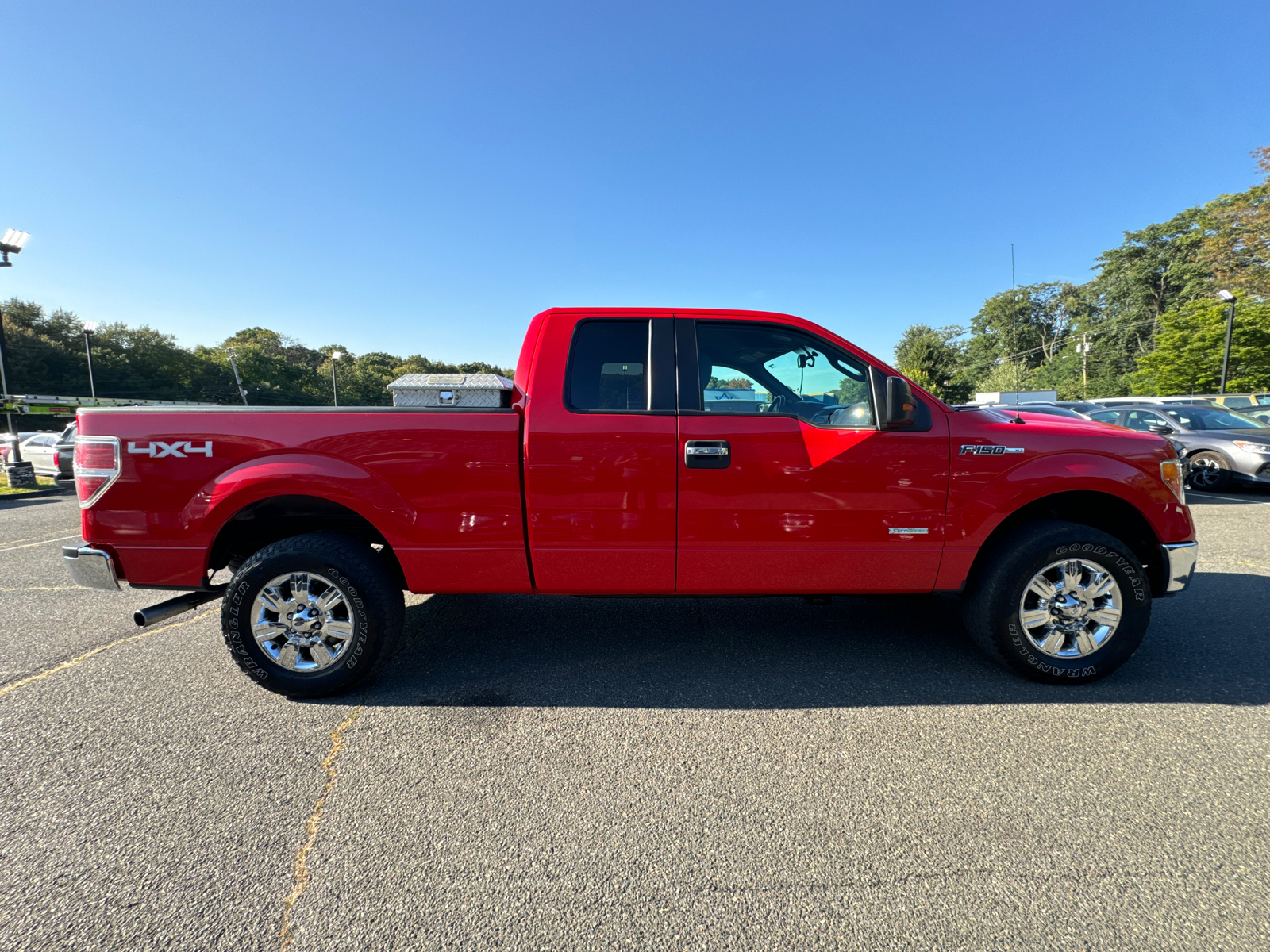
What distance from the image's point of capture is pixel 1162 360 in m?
32.8

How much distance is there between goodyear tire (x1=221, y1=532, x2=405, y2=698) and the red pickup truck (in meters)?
0.01

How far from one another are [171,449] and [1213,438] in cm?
1363

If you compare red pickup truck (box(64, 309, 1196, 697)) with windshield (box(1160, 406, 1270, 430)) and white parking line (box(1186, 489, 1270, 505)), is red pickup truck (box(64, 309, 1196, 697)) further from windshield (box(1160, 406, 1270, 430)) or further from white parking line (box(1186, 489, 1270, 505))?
windshield (box(1160, 406, 1270, 430))

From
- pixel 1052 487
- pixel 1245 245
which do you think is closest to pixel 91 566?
pixel 1052 487

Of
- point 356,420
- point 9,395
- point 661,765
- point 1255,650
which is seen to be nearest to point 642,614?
point 661,765

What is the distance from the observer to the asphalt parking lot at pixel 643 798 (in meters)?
1.61

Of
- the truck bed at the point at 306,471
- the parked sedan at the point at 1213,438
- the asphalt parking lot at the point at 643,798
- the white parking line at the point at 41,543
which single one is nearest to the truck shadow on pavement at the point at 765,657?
the asphalt parking lot at the point at 643,798

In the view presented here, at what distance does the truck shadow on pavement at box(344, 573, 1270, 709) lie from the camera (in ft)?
9.36

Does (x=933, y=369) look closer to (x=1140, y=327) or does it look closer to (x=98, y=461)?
(x=1140, y=327)

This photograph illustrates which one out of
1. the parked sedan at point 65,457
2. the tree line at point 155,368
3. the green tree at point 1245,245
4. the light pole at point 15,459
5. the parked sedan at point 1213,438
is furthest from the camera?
the tree line at point 155,368

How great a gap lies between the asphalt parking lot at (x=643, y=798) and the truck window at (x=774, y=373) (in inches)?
57.9

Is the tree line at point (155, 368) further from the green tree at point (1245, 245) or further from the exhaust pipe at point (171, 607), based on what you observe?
the green tree at point (1245, 245)

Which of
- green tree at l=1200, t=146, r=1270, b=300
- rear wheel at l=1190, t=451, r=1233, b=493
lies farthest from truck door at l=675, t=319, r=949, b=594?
green tree at l=1200, t=146, r=1270, b=300

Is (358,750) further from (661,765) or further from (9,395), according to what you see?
(9,395)
